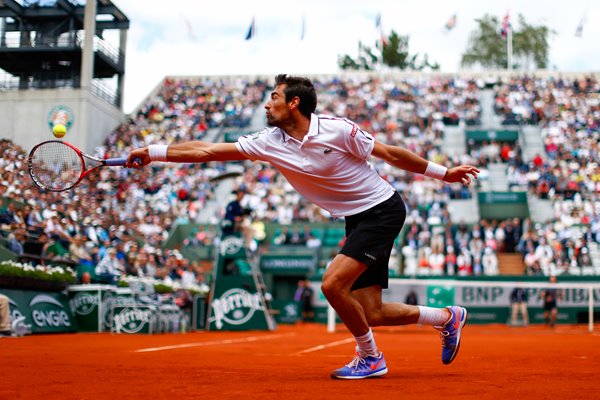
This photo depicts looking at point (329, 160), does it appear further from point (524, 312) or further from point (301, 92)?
point (524, 312)

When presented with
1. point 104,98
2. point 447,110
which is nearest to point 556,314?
point 104,98

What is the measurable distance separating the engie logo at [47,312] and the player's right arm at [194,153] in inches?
389

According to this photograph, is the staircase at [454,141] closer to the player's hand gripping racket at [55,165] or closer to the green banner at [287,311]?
the green banner at [287,311]

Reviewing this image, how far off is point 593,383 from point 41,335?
448 inches

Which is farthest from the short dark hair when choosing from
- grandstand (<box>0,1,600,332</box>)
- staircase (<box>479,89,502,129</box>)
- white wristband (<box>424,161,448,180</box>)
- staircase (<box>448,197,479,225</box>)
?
staircase (<box>479,89,502,129</box>)

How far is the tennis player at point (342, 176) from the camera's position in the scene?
5637 millimetres

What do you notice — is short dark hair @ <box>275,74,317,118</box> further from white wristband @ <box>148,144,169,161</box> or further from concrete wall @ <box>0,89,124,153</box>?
concrete wall @ <box>0,89,124,153</box>

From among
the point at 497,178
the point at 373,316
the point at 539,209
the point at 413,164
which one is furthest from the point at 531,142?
the point at 373,316

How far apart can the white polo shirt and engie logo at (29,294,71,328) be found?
400 inches

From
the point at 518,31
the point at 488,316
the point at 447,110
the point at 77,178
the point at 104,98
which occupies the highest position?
the point at 518,31

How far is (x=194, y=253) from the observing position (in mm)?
28609

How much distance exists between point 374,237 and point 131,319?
11923mm

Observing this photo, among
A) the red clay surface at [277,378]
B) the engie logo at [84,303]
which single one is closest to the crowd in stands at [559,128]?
the engie logo at [84,303]

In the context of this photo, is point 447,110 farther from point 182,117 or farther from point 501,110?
point 182,117
